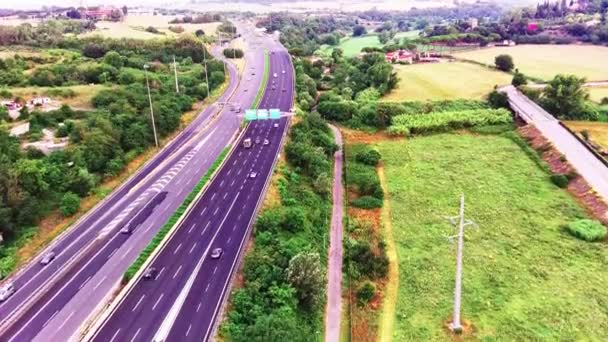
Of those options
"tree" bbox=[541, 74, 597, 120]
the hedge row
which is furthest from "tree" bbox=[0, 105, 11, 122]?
"tree" bbox=[541, 74, 597, 120]

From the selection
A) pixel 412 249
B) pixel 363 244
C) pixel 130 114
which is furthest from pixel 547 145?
pixel 130 114

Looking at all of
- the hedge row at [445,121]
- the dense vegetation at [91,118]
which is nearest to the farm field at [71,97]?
the dense vegetation at [91,118]

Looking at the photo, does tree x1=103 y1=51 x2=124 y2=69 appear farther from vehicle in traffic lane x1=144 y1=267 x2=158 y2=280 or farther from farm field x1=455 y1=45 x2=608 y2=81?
farm field x1=455 y1=45 x2=608 y2=81

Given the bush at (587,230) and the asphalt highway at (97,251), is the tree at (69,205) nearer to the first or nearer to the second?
the asphalt highway at (97,251)

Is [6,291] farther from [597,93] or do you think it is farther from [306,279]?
[597,93]

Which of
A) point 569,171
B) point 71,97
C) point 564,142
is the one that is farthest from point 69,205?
point 564,142

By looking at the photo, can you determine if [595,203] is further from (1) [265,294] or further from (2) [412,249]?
(1) [265,294]

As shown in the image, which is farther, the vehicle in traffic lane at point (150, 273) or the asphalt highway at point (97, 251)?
the vehicle in traffic lane at point (150, 273)
